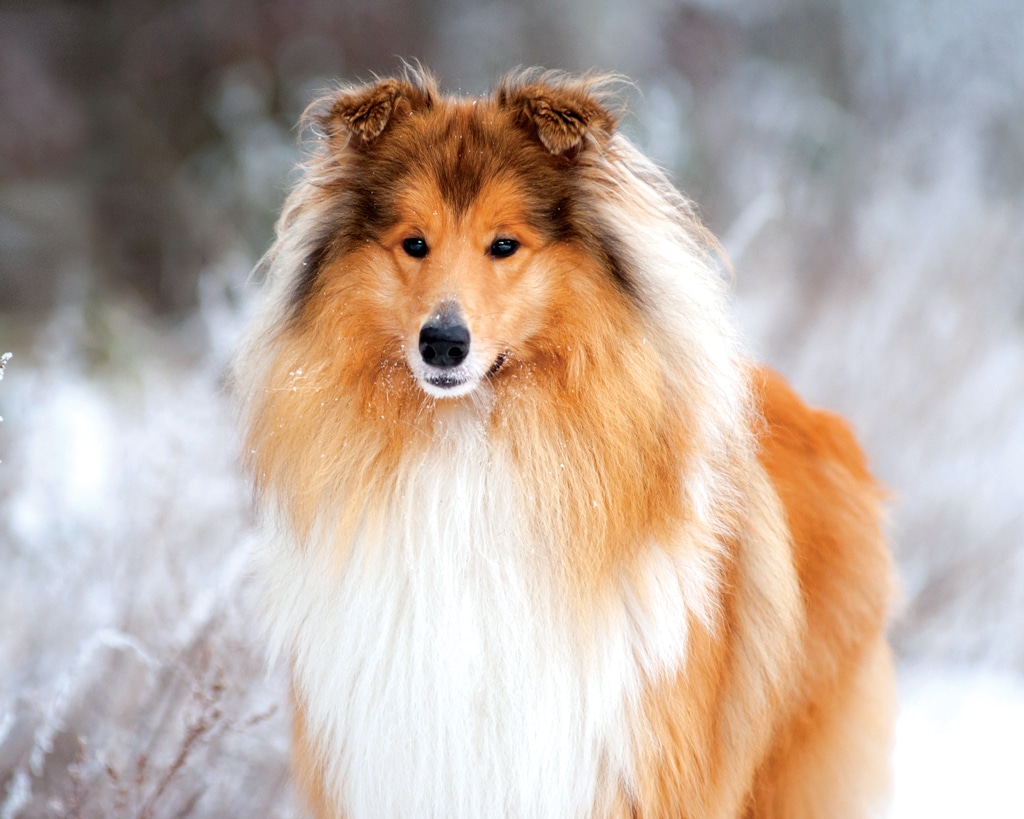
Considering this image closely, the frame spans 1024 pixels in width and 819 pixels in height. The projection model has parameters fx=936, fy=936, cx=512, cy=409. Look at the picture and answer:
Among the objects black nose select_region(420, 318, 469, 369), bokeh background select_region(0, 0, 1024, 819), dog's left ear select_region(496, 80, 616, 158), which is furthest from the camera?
bokeh background select_region(0, 0, 1024, 819)

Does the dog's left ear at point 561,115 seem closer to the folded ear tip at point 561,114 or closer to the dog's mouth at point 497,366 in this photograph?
the folded ear tip at point 561,114

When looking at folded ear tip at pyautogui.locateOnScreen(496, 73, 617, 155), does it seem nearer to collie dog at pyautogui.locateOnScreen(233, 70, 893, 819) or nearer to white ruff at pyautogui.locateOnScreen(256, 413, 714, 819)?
collie dog at pyautogui.locateOnScreen(233, 70, 893, 819)

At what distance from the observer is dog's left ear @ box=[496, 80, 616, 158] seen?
82.7 inches

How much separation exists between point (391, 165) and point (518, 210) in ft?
1.11

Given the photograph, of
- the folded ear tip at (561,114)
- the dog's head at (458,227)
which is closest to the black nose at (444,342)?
the dog's head at (458,227)

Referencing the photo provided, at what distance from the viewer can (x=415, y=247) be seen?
85.3 inches

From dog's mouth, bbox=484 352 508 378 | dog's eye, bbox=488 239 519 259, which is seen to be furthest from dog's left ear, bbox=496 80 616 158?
dog's mouth, bbox=484 352 508 378

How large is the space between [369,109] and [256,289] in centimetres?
167

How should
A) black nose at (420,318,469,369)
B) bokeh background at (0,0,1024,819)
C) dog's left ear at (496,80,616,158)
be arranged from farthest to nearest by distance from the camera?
1. bokeh background at (0,0,1024,819)
2. dog's left ear at (496,80,616,158)
3. black nose at (420,318,469,369)

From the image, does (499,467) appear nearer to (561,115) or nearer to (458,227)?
(458,227)

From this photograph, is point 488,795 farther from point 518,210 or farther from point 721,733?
point 518,210

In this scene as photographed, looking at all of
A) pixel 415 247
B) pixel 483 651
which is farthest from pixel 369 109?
pixel 483 651

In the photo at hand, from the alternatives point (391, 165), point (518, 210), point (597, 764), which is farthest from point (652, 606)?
point (391, 165)

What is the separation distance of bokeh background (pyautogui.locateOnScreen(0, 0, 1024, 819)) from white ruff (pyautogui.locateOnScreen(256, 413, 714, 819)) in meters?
1.33
